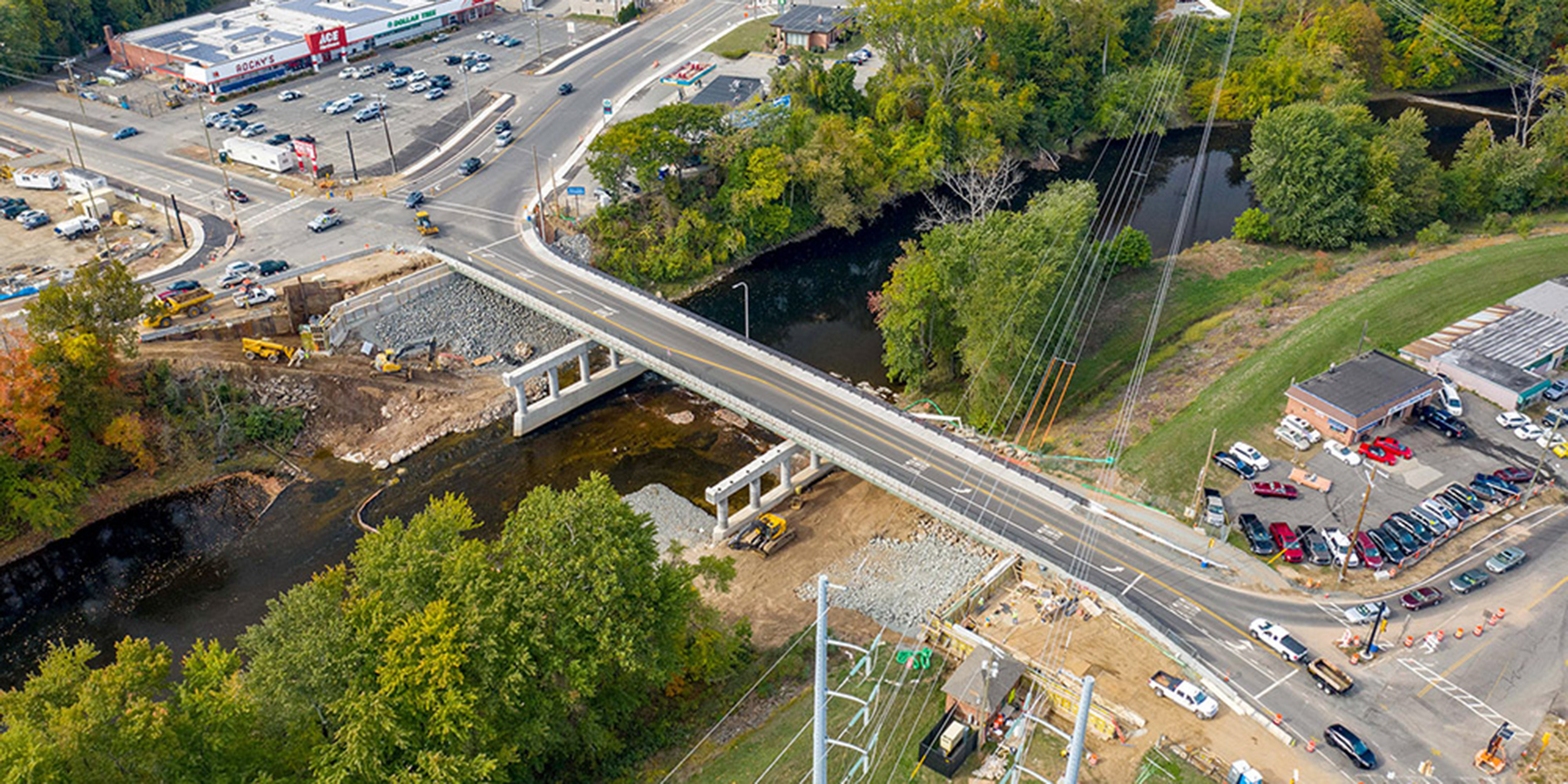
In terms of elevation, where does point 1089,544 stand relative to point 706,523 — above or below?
above

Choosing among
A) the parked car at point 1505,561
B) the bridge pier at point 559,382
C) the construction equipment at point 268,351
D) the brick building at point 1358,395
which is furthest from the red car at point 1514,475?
the construction equipment at point 268,351

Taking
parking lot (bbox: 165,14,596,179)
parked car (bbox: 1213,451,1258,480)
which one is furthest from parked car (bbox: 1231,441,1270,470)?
parking lot (bbox: 165,14,596,179)

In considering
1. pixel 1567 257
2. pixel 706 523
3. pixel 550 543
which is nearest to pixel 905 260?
pixel 706 523

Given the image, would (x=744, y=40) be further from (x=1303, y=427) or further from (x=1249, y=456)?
(x=1249, y=456)

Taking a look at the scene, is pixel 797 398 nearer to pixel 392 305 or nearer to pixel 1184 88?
pixel 392 305

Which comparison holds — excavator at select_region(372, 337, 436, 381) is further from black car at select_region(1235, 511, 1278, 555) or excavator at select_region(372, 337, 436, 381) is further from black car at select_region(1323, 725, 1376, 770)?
black car at select_region(1323, 725, 1376, 770)
